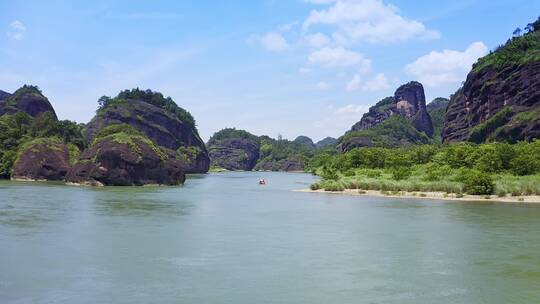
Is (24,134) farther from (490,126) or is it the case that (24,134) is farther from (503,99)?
(503,99)

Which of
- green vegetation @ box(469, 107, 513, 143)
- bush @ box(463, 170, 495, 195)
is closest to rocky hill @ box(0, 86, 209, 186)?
bush @ box(463, 170, 495, 195)

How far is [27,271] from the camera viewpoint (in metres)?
23.6

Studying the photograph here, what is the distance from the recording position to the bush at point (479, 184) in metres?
67.1

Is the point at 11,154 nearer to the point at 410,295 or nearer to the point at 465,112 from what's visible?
the point at 410,295

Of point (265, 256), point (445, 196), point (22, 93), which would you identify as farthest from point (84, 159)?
point (22, 93)

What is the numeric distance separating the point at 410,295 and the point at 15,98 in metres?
183

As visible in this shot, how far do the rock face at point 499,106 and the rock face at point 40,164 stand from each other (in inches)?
4093

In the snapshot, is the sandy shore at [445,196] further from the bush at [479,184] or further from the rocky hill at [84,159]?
the rocky hill at [84,159]

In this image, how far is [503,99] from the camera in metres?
146

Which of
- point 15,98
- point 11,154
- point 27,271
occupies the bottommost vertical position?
point 27,271

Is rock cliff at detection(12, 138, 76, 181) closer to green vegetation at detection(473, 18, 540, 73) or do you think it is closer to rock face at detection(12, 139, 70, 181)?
rock face at detection(12, 139, 70, 181)

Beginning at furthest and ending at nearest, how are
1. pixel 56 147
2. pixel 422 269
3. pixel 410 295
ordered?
pixel 56 147, pixel 422 269, pixel 410 295

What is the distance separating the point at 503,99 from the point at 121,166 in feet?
346

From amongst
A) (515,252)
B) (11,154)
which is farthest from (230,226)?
(11,154)
